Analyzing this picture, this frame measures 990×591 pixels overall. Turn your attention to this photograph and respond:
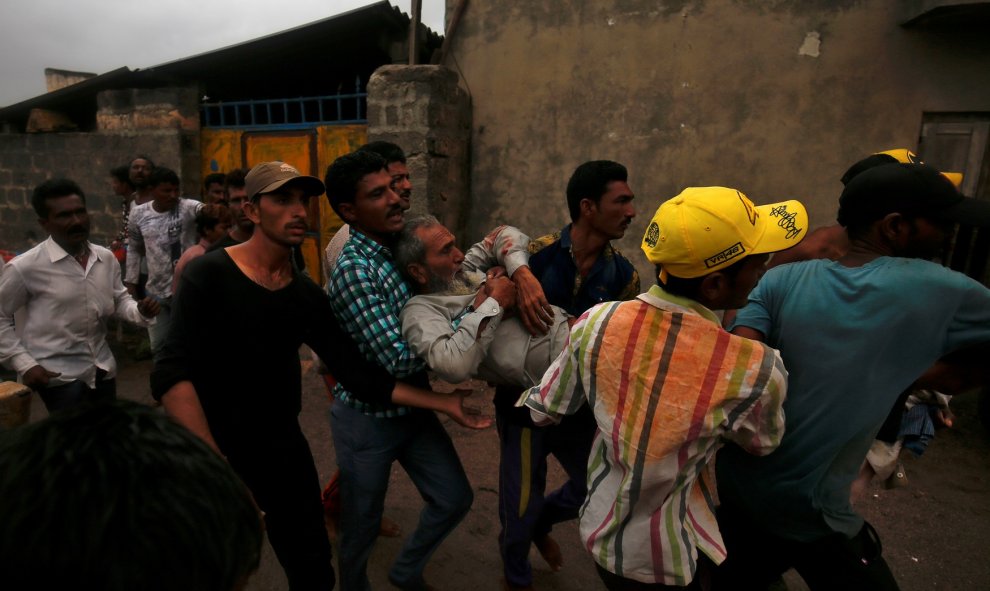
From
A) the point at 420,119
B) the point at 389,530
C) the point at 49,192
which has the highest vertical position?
the point at 420,119

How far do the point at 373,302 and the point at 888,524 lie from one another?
3.33m

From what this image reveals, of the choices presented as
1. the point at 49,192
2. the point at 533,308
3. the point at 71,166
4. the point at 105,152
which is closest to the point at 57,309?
the point at 49,192

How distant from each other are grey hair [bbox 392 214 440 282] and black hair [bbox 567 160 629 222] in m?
0.68

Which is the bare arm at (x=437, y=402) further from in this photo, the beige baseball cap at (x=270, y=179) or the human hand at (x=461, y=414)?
the beige baseball cap at (x=270, y=179)

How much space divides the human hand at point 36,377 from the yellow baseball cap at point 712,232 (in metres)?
2.76

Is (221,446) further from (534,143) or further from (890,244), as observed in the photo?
(534,143)

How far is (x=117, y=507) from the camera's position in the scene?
600 mm

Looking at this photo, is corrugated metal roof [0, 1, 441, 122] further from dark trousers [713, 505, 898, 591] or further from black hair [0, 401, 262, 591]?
black hair [0, 401, 262, 591]

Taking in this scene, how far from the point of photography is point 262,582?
2.72m

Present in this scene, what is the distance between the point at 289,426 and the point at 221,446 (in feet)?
0.78

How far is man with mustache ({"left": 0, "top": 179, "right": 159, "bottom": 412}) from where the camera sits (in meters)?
2.69

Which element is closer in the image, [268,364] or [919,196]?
[919,196]

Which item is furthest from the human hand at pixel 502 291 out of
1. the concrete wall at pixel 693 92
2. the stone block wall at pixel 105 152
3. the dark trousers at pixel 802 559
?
the stone block wall at pixel 105 152

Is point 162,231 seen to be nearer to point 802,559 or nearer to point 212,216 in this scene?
point 212,216
